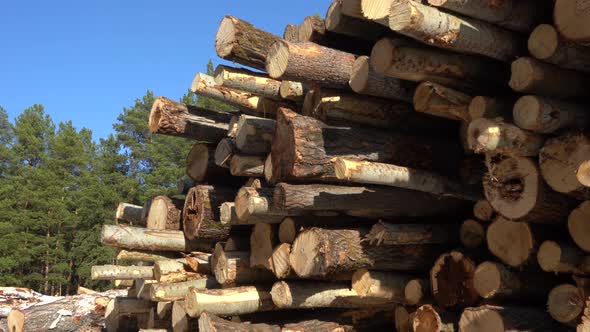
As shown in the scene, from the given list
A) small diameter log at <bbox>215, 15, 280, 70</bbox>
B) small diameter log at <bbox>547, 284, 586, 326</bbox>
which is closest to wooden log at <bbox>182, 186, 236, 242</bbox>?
small diameter log at <bbox>215, 15, 280, 70</bbox>

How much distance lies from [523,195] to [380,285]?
55.9 inches

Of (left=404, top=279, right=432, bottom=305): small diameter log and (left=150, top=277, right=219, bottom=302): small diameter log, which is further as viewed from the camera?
(left=150, top=277, right=219, bottom=302): small diameter log

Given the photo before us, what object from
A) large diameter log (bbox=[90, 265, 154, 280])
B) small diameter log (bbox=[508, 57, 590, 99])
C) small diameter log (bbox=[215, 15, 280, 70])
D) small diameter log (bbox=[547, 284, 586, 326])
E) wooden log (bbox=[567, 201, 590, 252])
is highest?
small diameter log (bbox=[215, 15, 280, 70])

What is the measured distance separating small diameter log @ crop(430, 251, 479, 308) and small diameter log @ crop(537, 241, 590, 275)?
56 centimetres

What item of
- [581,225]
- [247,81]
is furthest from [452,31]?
[247,81]

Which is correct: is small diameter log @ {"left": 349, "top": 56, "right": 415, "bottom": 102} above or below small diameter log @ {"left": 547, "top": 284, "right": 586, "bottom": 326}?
above

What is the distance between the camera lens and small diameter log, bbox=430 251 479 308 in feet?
13.8

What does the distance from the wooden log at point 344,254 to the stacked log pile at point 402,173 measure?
0.5 inches

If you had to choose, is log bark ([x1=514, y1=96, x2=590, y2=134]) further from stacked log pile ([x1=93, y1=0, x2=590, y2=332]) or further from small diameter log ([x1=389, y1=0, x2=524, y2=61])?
small diameter log ([x1=389, y1=0, x2=524, y2=61])

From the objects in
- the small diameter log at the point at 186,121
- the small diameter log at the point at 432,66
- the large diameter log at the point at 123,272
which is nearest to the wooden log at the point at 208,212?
the small diameter log at the point at 186,121

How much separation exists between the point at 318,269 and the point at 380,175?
2.78 ft

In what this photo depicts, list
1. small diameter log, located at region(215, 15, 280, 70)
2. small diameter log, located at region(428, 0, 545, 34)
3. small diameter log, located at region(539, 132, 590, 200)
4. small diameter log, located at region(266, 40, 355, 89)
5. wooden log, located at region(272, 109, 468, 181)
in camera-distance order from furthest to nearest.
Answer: small diameter log, located at region(215, 15, 280, 70) < small diameter log, located at region(266, 40, 355, 89) < wooden log, located at region(272, 109, 468, 181) < small diameter log, located at region(428, 0, 545, 34) < small diameter log, located at region(539, 132, 590, 200)

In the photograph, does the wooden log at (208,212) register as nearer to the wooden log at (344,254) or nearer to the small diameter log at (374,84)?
the wooden log at (344,254)

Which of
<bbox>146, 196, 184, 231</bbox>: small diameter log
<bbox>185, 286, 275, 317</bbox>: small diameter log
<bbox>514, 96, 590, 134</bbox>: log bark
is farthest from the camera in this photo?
<bbox>146, 196, 184, 231</bbox>: small diameter log
